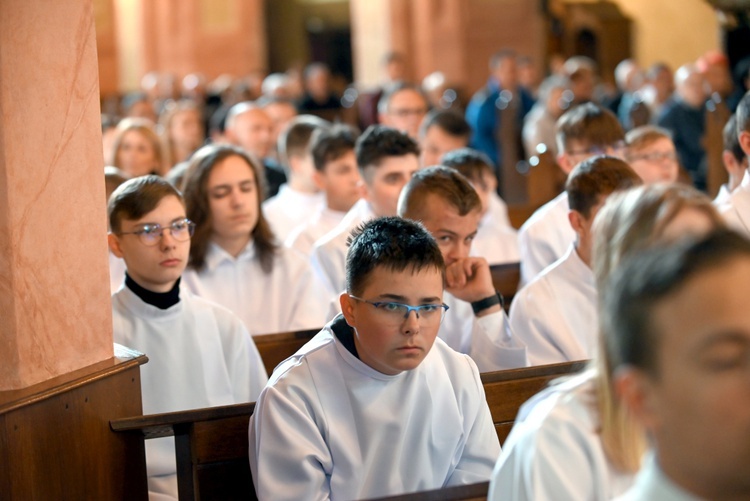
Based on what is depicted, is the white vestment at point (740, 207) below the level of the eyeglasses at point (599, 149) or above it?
below

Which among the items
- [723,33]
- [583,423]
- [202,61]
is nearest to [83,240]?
[583,423]

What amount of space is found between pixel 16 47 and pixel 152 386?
4.49ft

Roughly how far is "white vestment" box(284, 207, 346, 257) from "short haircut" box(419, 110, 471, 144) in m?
1.64

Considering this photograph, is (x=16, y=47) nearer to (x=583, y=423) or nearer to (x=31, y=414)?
(x=31, y=414)

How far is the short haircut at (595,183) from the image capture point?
377 centimetres

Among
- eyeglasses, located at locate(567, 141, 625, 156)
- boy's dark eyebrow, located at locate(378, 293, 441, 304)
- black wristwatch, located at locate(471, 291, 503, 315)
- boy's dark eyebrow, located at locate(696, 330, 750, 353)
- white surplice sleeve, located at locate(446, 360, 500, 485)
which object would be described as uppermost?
eyeglasses, located at locate(567, 141, 625, 156)

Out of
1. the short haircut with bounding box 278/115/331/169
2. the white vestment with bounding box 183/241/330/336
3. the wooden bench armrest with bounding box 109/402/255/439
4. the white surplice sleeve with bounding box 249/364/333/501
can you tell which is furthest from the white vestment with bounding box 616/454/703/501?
the short haircut with bounding box 278/115/331/169

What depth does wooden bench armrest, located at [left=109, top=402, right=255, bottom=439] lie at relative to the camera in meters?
2.96

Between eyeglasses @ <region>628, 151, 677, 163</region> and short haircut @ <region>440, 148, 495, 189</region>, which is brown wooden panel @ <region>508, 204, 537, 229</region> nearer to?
short haircut @ <region>440, 148, 495, 189</region>

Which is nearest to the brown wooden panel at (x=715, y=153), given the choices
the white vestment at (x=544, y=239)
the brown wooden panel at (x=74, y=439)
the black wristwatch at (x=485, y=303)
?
the white vestment at (x=544, y=239)

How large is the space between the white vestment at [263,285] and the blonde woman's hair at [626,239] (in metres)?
3.03

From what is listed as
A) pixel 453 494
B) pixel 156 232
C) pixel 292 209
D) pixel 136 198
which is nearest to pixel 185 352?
pixel 156 232

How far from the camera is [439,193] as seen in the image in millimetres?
3916

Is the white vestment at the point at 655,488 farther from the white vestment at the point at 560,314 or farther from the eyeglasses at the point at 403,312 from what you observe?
the white vestment at the point at 560,314
